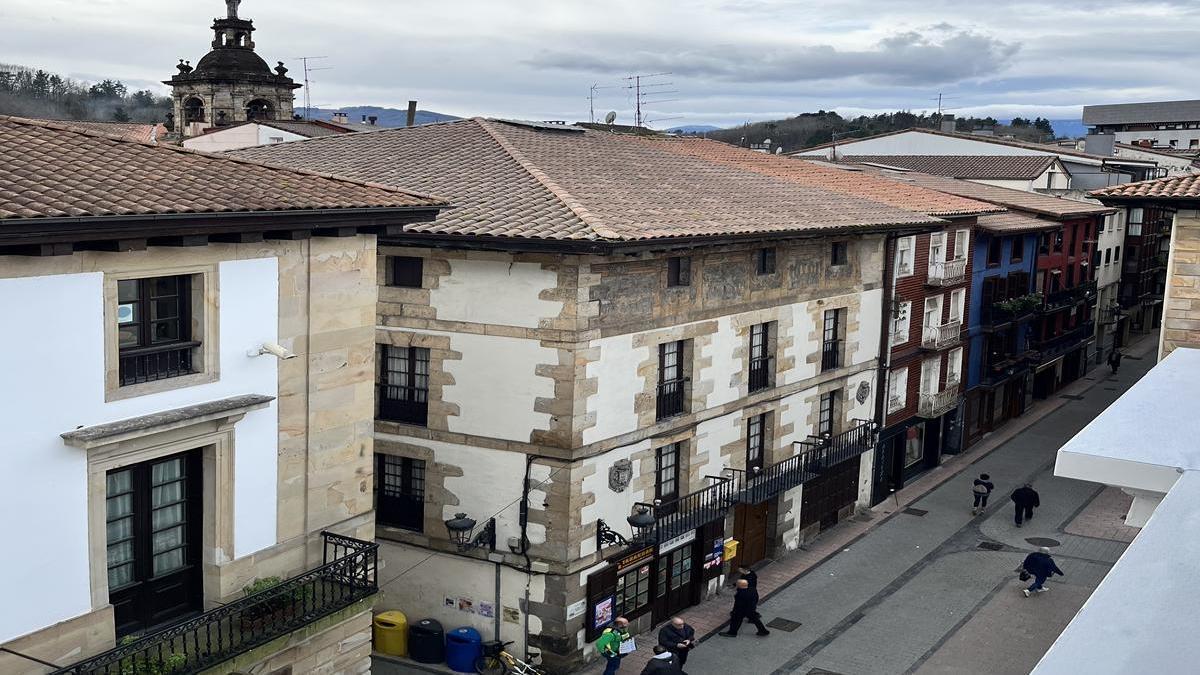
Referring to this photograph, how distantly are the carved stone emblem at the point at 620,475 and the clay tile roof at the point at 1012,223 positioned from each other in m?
21.6

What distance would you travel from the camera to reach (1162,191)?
2445 cm

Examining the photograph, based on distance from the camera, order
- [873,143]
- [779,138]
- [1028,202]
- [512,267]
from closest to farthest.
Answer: [512,267]
[1028,202]
[873,143]
[779,138]

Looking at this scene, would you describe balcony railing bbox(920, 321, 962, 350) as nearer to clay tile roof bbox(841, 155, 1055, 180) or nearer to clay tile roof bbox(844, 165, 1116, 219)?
clay tile roof bbox(844, 165, 1116, 219)

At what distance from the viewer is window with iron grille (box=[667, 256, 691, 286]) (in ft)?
80.8

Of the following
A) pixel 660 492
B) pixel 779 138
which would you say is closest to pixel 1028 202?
pixel 660 492

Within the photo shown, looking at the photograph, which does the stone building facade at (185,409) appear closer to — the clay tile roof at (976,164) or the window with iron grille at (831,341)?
the window with iron grille at (831,341)

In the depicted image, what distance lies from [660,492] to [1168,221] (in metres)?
52.7

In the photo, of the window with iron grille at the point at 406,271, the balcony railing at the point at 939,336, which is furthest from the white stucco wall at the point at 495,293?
the balcony railing at the point at 939,336

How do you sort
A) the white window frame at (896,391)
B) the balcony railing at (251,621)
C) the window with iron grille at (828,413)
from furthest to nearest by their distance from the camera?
1. the white window frame at (896,391)
2. the window with iron grille at (828,413)
3. the balcony railing at (251,621)

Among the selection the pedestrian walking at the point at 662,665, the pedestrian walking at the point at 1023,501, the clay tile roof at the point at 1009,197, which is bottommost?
the pedestrian walking at the point at 1023,501

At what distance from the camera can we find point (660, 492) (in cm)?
2530

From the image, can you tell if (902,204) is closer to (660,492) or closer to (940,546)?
(940,546)

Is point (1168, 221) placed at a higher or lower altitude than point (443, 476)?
higher

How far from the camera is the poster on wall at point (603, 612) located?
23.3 m
